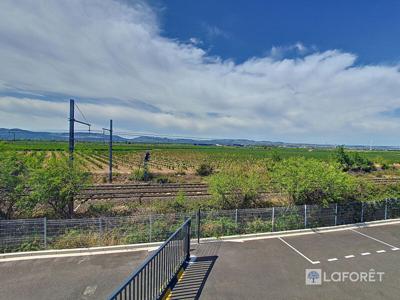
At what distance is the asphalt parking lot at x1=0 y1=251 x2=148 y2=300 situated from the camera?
5.51 metres

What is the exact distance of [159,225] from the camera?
9.07 metres

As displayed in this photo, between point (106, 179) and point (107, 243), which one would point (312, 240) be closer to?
point (107, 243)

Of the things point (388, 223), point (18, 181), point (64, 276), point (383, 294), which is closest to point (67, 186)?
point (18, 181)

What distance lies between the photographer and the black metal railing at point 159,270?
4.40 meters

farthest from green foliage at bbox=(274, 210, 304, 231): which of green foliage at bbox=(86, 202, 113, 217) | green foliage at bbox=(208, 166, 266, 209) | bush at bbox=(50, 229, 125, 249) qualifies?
green foliage at bbox=(86, 202, 113, 217)

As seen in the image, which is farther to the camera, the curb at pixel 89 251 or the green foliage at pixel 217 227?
the green foliage at pixel 217 227

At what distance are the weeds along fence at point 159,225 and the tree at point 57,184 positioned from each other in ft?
7.76

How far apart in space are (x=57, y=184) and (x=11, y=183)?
6.11ft

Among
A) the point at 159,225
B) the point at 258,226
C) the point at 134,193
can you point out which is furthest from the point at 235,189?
the point at 134,193

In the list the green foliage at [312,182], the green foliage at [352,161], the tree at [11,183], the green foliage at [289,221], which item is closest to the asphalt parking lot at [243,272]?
the green foliage at [289,221]

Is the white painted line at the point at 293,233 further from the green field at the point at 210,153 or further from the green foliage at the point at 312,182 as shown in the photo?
the green field at the point at 210,153

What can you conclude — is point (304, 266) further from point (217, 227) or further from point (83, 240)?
point (83, 240)

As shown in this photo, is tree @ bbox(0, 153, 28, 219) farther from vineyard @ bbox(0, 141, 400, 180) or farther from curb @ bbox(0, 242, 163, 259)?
curb @ bbox(0, 242, 163, 259)

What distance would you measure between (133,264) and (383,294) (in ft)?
21.5
